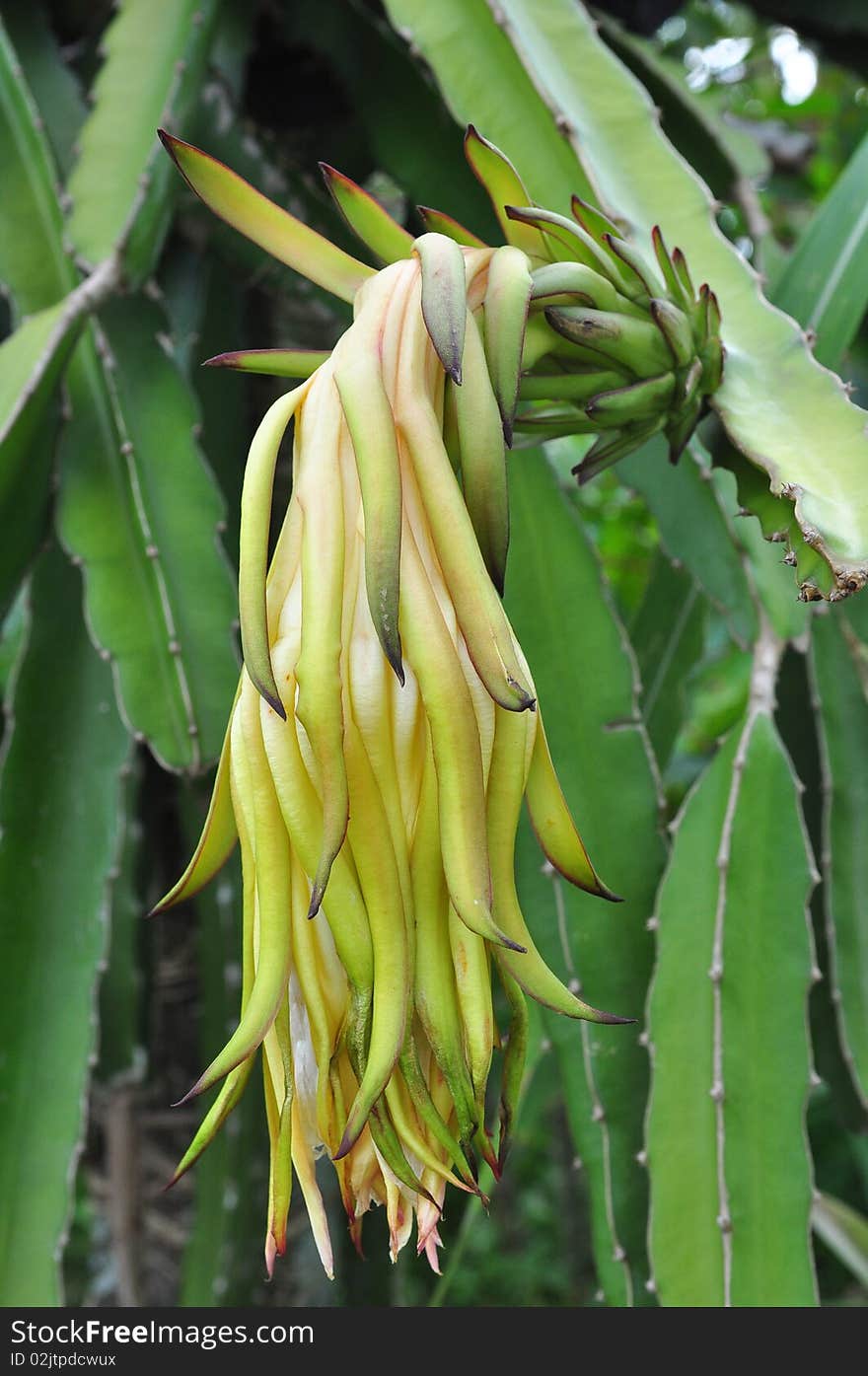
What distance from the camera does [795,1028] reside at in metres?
0.71

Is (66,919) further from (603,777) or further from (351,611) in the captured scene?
(351,611)

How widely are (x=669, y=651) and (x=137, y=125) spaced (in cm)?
65

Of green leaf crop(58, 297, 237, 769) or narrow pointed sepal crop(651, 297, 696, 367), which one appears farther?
green leaf crop(58, 297, 237, 769)

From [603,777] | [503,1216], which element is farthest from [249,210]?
[503,1216]

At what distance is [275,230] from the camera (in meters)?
0.50

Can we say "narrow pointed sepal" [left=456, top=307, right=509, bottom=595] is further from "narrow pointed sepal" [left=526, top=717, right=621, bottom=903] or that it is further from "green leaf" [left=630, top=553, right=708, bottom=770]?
"green leaf" [left=630, top=553, right=708, bottom=770]

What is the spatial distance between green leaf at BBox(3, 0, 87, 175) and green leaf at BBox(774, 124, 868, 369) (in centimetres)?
61

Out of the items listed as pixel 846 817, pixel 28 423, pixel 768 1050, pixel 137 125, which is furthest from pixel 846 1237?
pixel 137 125

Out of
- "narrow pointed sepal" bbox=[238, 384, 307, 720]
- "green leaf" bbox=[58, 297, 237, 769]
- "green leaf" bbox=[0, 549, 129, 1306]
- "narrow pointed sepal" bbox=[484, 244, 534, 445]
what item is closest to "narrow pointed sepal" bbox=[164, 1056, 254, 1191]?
"narrow pointed sepal" bbox=[238, 384, 307, 720]

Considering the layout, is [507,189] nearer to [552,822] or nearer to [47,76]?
[552,822]

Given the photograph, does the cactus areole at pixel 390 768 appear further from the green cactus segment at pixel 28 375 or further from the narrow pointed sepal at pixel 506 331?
the green cactus segment at pixel 28 375

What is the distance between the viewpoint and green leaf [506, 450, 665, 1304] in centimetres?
76

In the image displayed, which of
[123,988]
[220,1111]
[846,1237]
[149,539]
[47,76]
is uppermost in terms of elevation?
[47,76]

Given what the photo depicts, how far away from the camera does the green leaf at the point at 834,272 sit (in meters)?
0.87
